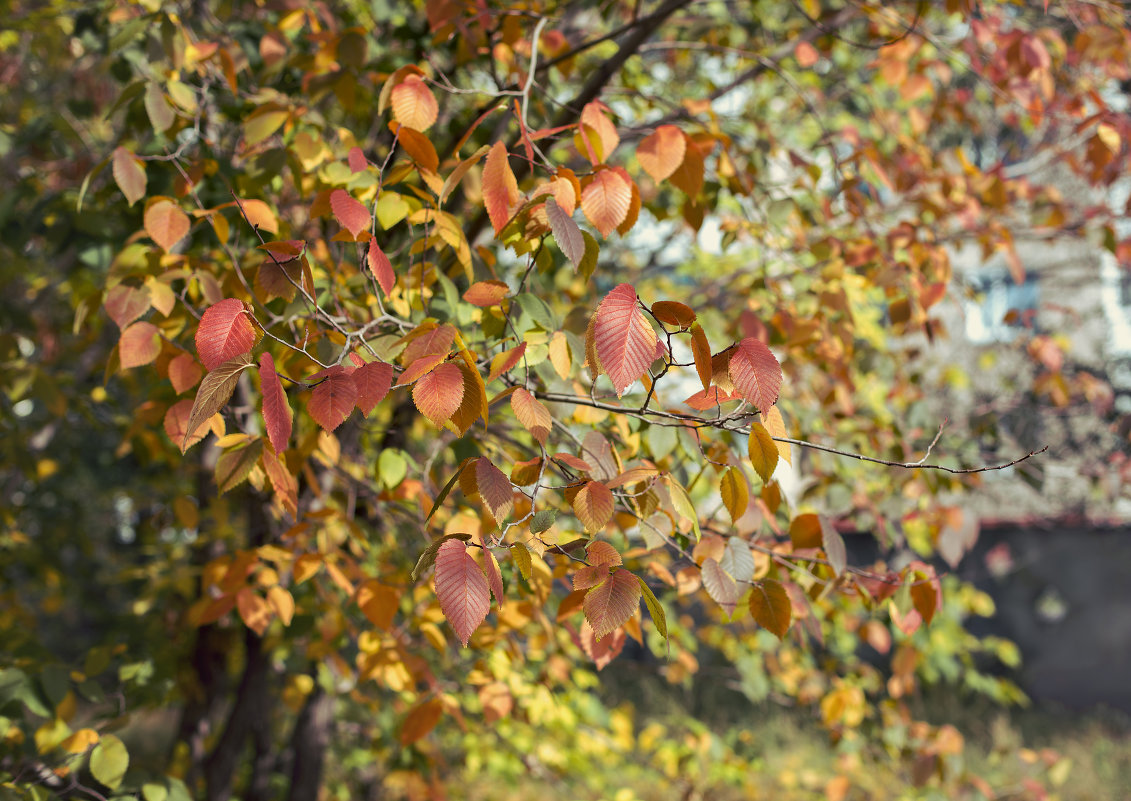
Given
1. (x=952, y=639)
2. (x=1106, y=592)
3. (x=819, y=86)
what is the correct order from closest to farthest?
(x=952, y=639) → (x=819, y=86) → (x=1106, y=592)

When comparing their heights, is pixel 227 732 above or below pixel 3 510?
below

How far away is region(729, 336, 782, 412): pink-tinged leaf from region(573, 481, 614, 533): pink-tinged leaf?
0.24 metres

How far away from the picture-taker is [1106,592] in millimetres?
8781

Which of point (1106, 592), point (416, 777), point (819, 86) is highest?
point (819, 86)

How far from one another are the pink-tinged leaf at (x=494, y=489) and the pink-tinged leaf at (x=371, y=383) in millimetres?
164

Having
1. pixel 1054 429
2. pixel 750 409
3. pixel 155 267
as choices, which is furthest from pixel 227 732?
pixel 1054 429

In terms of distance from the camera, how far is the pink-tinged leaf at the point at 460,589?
961 mm

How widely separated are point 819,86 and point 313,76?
311 centimetres

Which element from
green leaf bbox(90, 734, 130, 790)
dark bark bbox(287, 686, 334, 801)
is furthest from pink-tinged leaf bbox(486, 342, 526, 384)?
dark bark bbox(287, 686, 334, 801)

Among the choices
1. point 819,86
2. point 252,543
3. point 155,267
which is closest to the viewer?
point 155,267

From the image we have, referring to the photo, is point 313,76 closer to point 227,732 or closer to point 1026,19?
point 227,732

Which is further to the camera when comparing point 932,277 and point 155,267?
point 932,277

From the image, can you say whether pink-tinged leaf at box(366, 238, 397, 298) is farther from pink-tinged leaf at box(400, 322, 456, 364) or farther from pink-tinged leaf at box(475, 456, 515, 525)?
pink-tinged leaf at box(475, 456, 515, 525)

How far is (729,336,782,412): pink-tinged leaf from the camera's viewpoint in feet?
3.34
